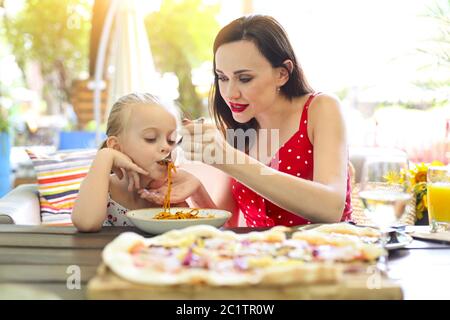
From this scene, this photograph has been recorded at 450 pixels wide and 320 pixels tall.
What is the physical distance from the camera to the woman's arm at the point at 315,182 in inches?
57.2

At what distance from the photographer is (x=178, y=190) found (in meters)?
1.73

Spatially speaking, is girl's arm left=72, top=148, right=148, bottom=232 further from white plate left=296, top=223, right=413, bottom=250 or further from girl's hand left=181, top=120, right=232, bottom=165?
white plate left=296, top=223, right=413, bottom=250

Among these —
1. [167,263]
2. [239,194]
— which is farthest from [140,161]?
[167,263]

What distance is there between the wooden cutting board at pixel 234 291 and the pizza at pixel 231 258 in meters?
0.01

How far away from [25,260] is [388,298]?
70cm

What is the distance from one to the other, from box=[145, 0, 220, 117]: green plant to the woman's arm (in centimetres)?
947

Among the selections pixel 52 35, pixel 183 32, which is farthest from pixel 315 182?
pixel 52 35

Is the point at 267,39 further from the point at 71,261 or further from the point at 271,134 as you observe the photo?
the point at 71,261

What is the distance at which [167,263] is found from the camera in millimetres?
871

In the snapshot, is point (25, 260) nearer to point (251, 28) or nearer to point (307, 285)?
point (307, 285)

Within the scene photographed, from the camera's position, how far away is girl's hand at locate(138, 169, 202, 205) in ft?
5.64

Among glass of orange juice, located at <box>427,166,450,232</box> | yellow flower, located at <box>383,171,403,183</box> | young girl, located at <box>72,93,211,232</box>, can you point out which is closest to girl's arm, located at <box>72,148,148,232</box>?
young girl, located at <box>72,93,211,232</box>

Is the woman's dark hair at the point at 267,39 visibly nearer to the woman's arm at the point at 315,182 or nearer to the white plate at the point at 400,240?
the woman's arm at the point at 315,182

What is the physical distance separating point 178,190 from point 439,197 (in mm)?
752
